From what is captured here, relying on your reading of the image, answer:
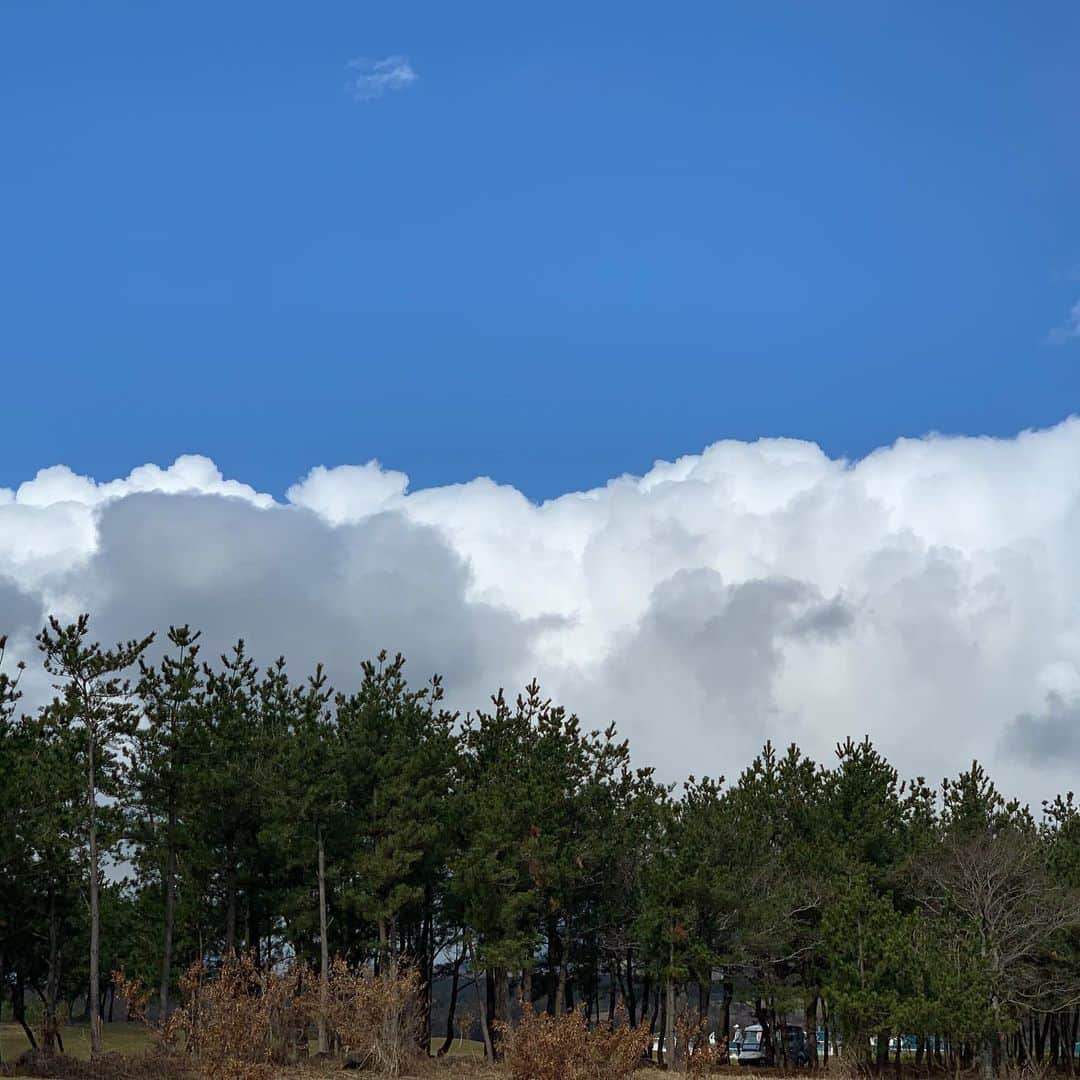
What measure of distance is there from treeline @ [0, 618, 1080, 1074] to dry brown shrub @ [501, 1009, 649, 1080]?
1762 centimetres

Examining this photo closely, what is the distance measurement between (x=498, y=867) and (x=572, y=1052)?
21.2 meters

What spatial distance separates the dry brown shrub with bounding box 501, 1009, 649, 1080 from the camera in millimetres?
32281

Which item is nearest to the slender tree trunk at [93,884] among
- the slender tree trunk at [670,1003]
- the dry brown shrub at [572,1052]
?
the dry brown shrub at [572,1052]

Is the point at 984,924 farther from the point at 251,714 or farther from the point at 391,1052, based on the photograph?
the point at 251,714

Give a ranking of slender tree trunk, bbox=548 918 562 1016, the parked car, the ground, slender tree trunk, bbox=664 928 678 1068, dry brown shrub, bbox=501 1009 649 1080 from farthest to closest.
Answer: the parked car < slender tree trunk, bbox=548 918 562 1016 < slender tree trunk, bbox=664 928 678 1068 < the ground < dry brown shrub, bbox=501 1009 649 1080

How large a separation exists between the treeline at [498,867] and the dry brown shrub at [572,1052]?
1762 cm

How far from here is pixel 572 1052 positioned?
32562 millimetres

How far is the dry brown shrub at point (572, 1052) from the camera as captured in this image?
106ft

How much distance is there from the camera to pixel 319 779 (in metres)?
52.4

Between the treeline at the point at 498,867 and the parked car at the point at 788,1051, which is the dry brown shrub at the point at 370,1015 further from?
the parked car at the point at 788,1051

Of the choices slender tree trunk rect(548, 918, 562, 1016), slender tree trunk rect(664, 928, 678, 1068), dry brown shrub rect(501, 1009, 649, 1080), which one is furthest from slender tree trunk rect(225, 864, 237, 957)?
dry brown shrub rect(501, 1009, 649, 1080)

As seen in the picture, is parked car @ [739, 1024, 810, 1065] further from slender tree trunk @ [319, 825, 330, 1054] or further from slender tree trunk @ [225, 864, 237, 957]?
slender tree trunk @ [225, 864, 237, 957]

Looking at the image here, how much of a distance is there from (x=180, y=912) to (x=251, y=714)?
8.25 m

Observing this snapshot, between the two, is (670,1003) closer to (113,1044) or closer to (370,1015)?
(370,1015)
